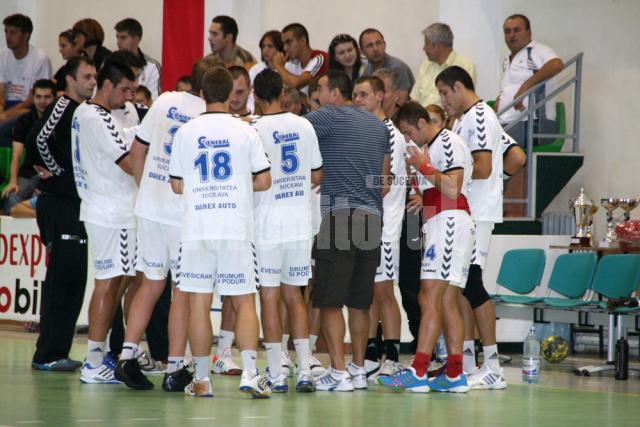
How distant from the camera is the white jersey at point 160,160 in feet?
28.1

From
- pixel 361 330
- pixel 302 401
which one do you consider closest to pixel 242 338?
pixel 302 401

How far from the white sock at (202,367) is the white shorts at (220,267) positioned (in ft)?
1.47

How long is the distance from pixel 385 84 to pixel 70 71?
2.57 meters

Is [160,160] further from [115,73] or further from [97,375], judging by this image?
[97,375]

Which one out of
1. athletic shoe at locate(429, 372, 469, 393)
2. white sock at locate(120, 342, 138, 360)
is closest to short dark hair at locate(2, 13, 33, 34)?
white sock at locate(120, 342, 138, 360)

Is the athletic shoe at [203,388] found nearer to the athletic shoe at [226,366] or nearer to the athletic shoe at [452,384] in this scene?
the athletic shoe at [226,366]

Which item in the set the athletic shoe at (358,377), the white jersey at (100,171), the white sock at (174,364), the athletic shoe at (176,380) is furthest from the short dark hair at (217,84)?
the athletic shoe at (358,377)

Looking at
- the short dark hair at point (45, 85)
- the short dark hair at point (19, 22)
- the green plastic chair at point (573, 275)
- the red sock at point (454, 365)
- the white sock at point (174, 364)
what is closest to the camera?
the white sock at point (174, 364)

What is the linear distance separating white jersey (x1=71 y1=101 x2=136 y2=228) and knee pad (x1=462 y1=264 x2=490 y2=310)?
102 inches

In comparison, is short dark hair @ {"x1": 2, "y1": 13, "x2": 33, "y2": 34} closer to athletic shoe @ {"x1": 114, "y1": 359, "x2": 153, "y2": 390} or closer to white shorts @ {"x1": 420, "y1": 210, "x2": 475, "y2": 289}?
athletic shoe @ {"x1": 114, "y1": 359, "x2": 153, "y2": 390}

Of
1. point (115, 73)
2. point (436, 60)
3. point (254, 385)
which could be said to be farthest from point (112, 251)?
point (436, 60)

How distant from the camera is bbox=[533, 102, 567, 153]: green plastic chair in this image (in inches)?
533

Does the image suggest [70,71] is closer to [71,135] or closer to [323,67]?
[71,135]

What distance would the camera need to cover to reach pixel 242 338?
802cm
